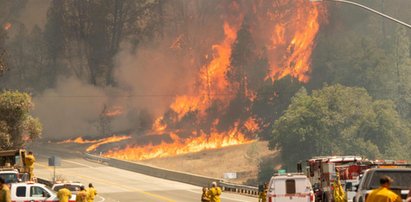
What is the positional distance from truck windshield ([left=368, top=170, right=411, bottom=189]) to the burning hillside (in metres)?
118

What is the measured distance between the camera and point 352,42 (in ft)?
463

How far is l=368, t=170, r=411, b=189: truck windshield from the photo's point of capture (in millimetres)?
25328

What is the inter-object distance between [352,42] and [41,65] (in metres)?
58.5

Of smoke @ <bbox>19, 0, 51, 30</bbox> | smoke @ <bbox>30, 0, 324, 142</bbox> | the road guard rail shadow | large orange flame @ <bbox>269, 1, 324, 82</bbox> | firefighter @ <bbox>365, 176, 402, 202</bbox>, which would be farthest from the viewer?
smoke @ <bbox>19, 0, 51, 30</bbox>

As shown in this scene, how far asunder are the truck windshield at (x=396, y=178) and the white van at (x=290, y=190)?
9.06 metres

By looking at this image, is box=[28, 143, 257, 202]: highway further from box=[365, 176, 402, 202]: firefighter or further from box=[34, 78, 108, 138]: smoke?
box=[365, 176, 402, 202]: firefighter

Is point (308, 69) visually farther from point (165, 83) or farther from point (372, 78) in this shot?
point (165, 83)

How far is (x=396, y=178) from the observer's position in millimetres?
25531

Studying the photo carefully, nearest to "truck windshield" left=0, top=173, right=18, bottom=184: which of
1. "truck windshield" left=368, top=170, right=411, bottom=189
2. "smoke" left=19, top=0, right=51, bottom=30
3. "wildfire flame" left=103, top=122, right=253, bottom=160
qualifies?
"truck windshield" left=368, top=170, right=411, bottom=189

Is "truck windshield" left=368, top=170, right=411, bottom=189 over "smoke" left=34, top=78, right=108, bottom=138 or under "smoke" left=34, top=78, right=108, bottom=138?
under

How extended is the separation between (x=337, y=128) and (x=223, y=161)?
16.7m

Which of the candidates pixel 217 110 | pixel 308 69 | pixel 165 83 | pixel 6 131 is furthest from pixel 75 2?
pixel 6 131

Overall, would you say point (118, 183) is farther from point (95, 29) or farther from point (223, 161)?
point (95, 29)

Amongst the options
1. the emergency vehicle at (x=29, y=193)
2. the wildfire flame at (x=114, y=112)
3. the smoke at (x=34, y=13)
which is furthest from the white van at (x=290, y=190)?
the smoke at (x=34, y=13)
